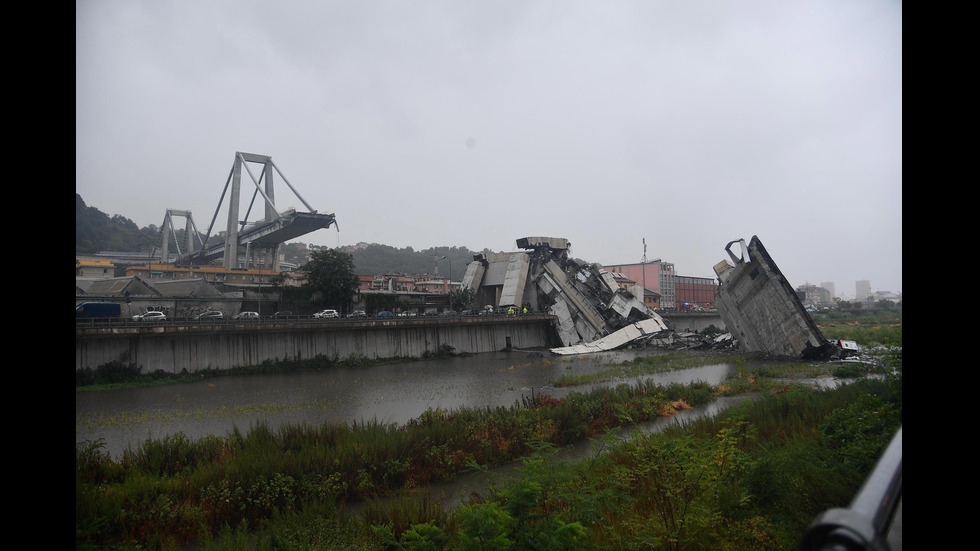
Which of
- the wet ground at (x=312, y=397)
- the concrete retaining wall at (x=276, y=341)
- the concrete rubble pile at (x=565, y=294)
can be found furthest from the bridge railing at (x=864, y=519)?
the concrete rubble pile at (x=565, y=294)

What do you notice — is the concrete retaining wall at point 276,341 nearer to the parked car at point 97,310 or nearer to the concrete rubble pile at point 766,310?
the parked car at point 97,310

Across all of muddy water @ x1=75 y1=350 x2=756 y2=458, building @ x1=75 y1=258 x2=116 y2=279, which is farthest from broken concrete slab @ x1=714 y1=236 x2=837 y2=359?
building @ x1=75 y1=258 x2=116 y2=279

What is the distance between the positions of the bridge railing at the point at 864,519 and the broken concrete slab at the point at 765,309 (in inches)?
1393

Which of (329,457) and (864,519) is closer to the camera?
(864,519)

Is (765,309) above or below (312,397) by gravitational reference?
above

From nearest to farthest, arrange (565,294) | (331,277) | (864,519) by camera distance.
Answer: (864,519)
(331,277)
(565,294)

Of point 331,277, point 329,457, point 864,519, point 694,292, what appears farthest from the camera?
point 694,292

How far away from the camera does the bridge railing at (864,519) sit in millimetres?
982

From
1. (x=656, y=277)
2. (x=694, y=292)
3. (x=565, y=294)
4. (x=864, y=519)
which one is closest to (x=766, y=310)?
(x=565, y=294)

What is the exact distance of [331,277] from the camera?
141ft

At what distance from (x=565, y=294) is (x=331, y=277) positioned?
2301cm

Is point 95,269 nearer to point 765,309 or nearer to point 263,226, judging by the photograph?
point 263,226
